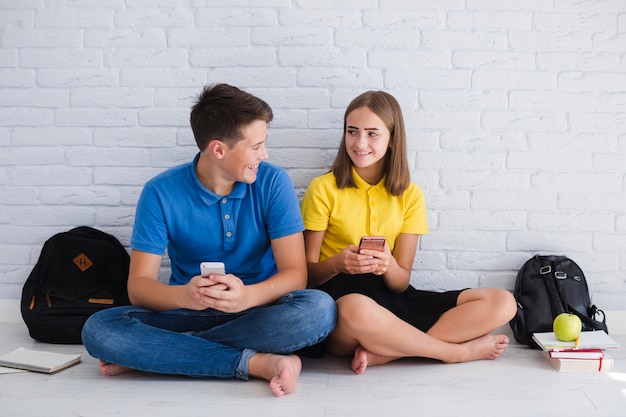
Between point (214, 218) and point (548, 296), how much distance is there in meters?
1.50

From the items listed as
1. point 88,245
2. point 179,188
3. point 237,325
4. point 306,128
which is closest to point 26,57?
point 88,245

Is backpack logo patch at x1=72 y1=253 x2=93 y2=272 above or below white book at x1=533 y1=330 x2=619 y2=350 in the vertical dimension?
above

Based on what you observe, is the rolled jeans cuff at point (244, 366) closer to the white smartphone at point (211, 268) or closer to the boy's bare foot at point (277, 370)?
the boy's bare foot at point (277, 370)

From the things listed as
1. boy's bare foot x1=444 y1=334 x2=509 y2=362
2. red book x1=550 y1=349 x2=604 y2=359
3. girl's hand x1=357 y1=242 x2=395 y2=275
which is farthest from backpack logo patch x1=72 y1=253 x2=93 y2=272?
red book x1=550 y1=349 x2=604 y2=359

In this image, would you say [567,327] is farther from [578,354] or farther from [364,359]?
[364,359]

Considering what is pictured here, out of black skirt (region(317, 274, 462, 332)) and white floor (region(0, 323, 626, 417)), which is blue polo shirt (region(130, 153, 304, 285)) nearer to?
black skirt (region(317, 274, 462, 332))

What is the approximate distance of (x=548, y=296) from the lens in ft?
10.3

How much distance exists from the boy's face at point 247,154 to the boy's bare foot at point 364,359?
2.54 ft

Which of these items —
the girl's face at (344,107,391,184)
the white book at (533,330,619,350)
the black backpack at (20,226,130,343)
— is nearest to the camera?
the white book at (533,330,619,350)

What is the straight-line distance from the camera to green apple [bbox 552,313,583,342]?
2836mm

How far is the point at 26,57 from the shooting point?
3350 millimetres

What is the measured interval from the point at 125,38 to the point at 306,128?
3.08 ft

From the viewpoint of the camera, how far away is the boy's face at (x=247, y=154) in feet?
8.91

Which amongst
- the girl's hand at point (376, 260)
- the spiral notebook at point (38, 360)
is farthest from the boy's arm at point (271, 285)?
the spiral notebook at point (38, 360)
